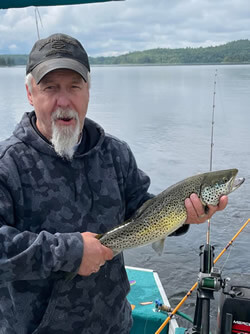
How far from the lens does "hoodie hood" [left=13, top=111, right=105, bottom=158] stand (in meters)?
2.51

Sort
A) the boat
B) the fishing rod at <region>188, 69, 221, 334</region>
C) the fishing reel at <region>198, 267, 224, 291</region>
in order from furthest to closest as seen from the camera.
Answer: the boat
the fishing reel at <region>198, 267, 224, 291</region>
the fishing rod at <region>188, 69, 221, 334</region>

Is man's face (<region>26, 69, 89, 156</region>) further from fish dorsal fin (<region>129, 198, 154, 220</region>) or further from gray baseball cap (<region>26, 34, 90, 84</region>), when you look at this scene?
fish dorsal fin (<region>129, 198, 154, 220</region>)

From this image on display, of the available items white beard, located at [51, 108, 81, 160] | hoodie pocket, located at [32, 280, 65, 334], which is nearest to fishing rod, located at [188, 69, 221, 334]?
hoodie pocket, located at [32, 280, 65, 334]

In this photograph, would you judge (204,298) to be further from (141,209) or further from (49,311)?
(49,311)

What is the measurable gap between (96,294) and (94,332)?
0.82 feet

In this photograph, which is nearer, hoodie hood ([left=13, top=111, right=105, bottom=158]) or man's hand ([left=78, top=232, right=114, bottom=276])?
man's hand ([left=78, top=232, right=114, bottom=276])

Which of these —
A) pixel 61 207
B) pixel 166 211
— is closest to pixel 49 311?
pixel 61 207

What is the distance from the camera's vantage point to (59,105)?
255cm

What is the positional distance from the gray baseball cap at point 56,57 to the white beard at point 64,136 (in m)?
0.24

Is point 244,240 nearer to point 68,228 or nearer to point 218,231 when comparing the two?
point 218,231

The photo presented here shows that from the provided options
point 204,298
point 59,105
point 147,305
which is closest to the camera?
point 59,105

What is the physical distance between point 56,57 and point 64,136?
0.48m

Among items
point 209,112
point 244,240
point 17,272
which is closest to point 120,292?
point 17,272

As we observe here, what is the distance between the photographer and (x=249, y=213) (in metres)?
11.2
